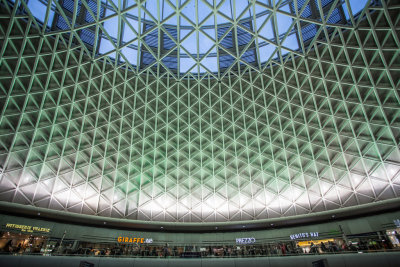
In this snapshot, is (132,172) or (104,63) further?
(132,172)

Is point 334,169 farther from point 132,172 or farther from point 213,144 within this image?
point 132,172

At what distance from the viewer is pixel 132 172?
38.9m

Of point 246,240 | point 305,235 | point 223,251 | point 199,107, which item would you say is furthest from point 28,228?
point 305,235

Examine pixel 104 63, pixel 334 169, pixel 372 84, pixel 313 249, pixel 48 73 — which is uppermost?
pixel 104 63

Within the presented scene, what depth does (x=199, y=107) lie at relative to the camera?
36.9m

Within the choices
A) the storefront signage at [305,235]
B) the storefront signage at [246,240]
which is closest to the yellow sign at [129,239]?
the storefront signage at [246,240]

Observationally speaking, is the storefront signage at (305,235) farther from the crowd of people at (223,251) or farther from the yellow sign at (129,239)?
the yellow sign at (129,239)

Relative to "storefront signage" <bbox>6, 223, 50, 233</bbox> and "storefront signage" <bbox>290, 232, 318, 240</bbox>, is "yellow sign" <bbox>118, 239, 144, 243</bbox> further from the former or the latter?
"storefront signage" <bbox>290, 232, 318, 240</bbox>

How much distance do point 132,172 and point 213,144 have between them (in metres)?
14.0

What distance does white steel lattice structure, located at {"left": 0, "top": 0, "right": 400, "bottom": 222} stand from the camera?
88.1ft

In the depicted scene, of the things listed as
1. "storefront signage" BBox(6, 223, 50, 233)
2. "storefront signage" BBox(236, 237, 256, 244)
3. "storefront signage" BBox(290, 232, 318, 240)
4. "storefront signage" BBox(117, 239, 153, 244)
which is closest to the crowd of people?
"storefront signage" BBox(6, 223, 50, 233)

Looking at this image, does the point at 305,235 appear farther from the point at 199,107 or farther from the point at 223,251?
the point at 199,107

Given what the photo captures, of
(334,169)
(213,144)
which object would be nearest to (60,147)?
(213,144)

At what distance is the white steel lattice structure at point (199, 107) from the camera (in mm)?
26844
